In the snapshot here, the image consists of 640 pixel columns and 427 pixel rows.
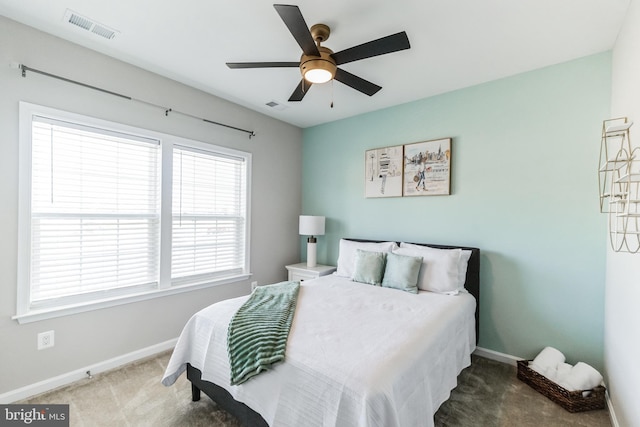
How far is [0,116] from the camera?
1.98m

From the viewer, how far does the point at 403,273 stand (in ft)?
8.73

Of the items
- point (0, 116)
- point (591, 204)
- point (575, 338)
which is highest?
A: point (0, 116)

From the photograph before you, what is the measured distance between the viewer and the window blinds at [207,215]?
2.98m

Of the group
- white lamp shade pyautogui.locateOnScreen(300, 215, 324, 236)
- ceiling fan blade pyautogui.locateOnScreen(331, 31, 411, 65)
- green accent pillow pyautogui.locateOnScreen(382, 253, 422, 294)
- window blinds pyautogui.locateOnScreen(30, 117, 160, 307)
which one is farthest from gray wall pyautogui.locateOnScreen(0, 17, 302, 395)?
ceiling fan blade pyautogui.locateOnScreen(331, 31, 411, 65)

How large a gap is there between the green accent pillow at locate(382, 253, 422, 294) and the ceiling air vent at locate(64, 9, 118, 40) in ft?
9.81

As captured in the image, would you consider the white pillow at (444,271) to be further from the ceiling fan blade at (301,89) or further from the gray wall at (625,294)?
the ceiling fan blade at (301,89)

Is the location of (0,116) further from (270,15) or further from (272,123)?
(272,123)

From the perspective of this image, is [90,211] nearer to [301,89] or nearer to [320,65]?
[301,89]

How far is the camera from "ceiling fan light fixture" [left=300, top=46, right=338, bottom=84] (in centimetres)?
182

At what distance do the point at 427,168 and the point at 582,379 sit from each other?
214 cm

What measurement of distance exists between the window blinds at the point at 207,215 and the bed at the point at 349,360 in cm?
124

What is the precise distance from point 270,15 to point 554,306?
3236 mm

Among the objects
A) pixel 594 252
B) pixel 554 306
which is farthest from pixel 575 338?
pixel 594 252

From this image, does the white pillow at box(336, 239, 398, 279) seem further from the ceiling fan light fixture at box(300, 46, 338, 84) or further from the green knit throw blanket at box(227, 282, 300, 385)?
the ceiling fan light fixture at box(300, 46, 338, 84)
